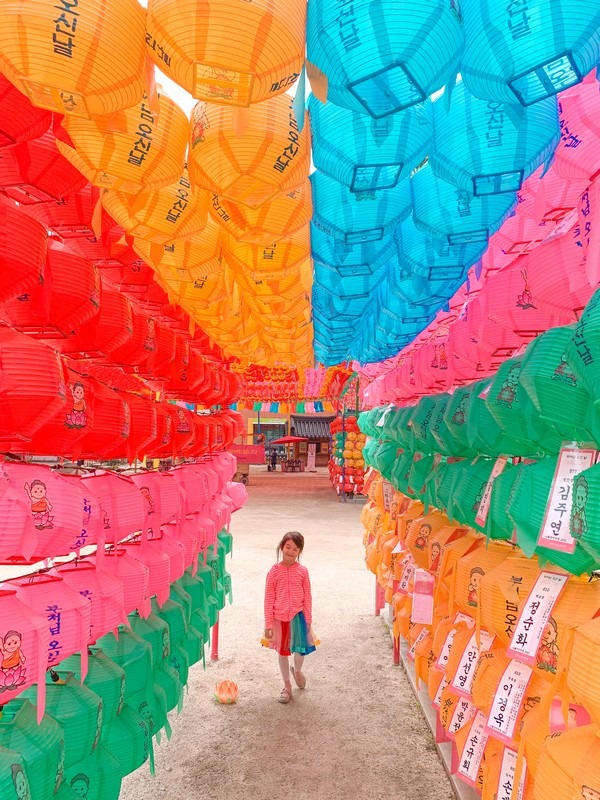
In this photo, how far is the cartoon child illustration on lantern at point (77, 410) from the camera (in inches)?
65.2

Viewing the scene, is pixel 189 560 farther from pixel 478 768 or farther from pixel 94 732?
pixel 478 768

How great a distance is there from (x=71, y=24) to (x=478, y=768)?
235 centimetres

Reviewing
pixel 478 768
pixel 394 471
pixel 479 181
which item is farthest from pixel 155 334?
pixel 478 768

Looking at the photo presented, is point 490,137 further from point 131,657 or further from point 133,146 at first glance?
point 131,657

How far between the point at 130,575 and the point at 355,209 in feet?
4.97

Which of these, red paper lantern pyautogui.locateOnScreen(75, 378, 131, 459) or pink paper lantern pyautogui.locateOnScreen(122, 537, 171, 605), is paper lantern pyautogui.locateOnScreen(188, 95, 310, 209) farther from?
pink paper lantern pyautogui.locateOnScreen(122, 537, 171, 605)

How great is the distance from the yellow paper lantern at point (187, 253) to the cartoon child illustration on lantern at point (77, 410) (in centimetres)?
58

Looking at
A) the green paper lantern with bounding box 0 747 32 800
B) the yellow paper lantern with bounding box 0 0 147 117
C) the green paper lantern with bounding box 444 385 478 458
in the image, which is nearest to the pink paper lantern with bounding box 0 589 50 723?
the green paper lantern with bounding box 0 747 32 800

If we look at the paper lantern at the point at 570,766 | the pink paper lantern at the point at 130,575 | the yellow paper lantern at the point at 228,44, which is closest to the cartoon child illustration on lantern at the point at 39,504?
the pink paper lantern at the point at 130,575

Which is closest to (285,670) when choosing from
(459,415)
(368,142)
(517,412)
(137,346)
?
(459,415)

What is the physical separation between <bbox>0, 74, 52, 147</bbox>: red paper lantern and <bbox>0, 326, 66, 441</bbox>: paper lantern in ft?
1.52

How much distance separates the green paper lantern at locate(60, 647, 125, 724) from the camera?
1.96 m

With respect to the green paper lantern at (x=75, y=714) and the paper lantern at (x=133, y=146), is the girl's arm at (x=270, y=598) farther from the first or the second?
the paper lantern at (x=133, y=146)

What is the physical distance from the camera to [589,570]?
1.39 m
